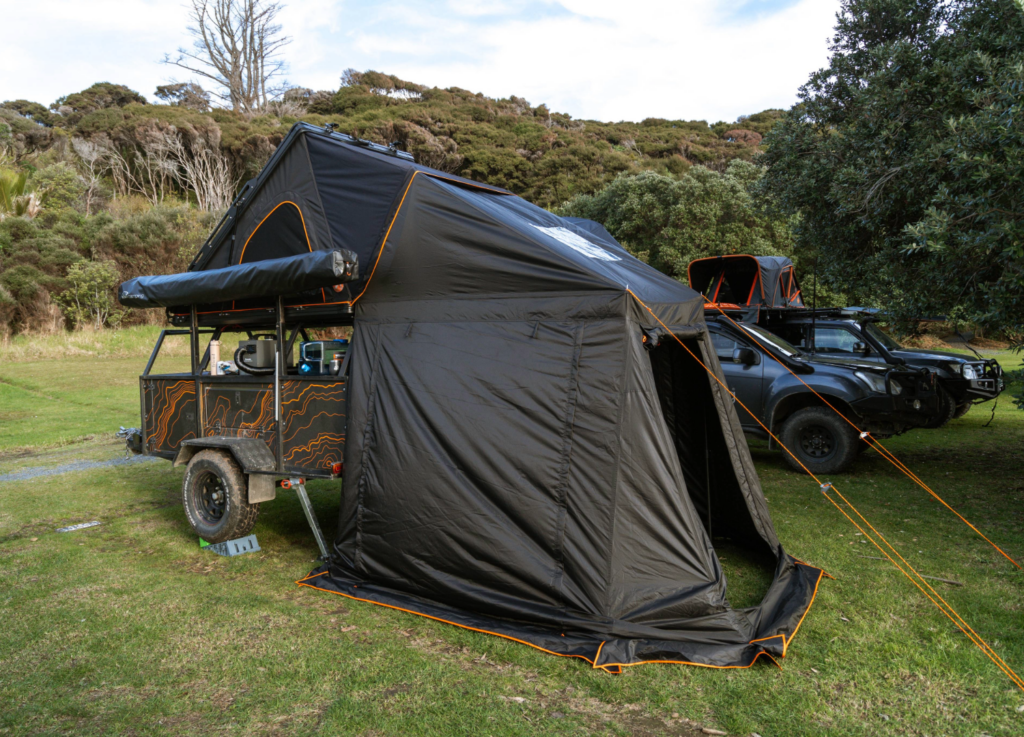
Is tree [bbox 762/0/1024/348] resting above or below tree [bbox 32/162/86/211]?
below

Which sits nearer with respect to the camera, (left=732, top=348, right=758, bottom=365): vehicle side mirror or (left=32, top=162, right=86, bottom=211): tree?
(left=732, top=348, right=758, bottom=365): vehicle side mirror

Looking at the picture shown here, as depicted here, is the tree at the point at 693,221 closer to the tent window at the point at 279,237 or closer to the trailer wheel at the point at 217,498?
the tent window at the point at 279,237

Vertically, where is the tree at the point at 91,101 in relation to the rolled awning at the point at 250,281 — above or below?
above

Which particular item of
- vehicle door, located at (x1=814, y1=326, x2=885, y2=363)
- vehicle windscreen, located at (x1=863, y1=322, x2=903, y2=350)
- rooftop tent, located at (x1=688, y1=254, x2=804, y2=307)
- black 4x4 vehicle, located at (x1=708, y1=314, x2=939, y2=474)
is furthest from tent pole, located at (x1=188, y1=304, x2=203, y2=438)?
vehicle windscreen, located at (x1=863, y1=322, x2=903, y2=350)

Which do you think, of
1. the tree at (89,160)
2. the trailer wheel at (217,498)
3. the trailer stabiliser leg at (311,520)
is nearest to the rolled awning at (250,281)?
the trailer wheel at (217,498)

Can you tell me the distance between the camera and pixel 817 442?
28.8 feet

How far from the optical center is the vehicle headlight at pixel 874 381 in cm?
820

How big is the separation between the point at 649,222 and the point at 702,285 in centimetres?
1636

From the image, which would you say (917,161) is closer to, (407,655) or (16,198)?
(407,655)

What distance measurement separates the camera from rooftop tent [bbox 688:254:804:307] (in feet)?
37.9

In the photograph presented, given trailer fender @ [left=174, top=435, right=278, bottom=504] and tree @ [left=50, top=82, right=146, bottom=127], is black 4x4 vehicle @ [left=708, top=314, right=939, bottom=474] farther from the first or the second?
tree @ [left=50, top=82, right=146, bottom=127]

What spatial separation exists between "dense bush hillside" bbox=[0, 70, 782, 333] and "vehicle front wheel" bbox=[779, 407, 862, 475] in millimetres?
25236

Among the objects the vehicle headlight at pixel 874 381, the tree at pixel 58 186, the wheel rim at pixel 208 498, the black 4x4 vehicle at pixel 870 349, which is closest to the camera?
the wheel rim at pixel 208 498

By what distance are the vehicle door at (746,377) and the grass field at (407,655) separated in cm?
225
